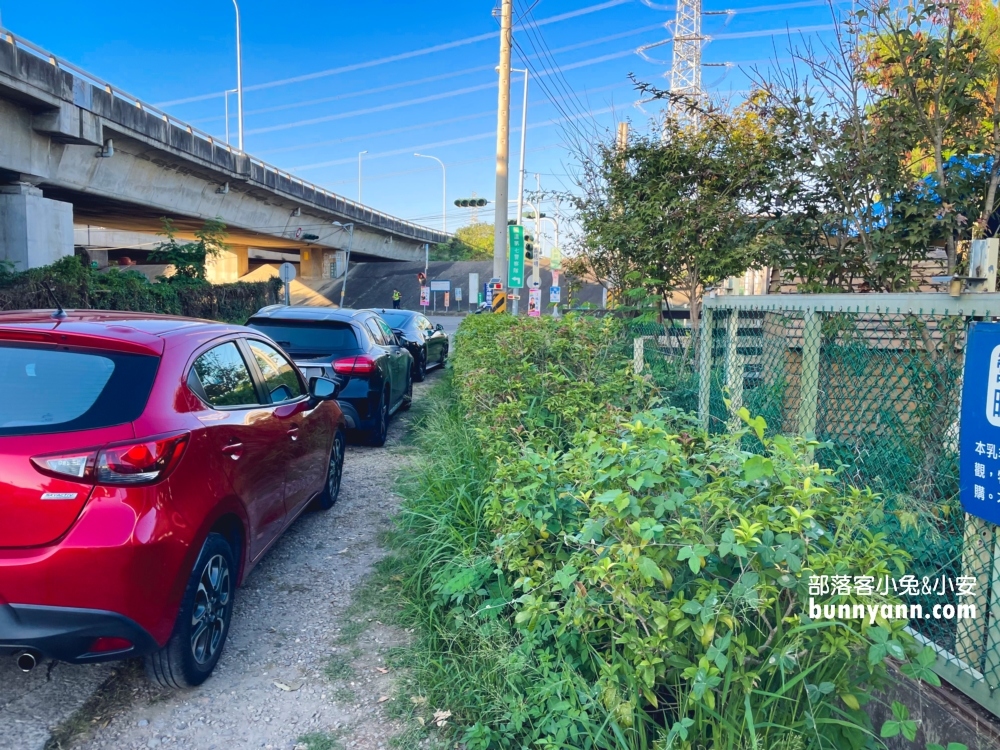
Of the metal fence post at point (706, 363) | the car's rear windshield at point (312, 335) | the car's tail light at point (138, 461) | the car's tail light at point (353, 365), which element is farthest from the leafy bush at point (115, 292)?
the metal fence post at point (706, 363)

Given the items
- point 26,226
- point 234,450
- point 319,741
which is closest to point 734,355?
point 234,450

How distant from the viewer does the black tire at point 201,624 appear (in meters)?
2.82

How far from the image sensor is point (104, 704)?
2.88m

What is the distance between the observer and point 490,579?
11.2 feet

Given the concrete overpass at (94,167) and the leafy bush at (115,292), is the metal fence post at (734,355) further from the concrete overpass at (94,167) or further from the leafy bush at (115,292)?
the concrete overpass at (94,167)

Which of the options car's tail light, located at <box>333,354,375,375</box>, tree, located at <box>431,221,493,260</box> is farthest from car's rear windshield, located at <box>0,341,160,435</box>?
tree, located at <box>431,221,493,260</box>

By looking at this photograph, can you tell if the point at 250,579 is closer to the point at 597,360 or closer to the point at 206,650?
the point at 206,650

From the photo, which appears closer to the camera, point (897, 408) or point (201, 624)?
point (201, 624)

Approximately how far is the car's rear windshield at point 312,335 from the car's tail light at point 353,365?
229 millimetres

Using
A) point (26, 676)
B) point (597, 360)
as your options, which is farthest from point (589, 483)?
point (597, 360)

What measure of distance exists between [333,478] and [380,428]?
2270 millimetres

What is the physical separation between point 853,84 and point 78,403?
5516 mm

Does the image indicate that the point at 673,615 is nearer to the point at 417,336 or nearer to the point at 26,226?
the point at 417,336

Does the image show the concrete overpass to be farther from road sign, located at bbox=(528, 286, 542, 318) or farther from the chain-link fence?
the chain-link fence
